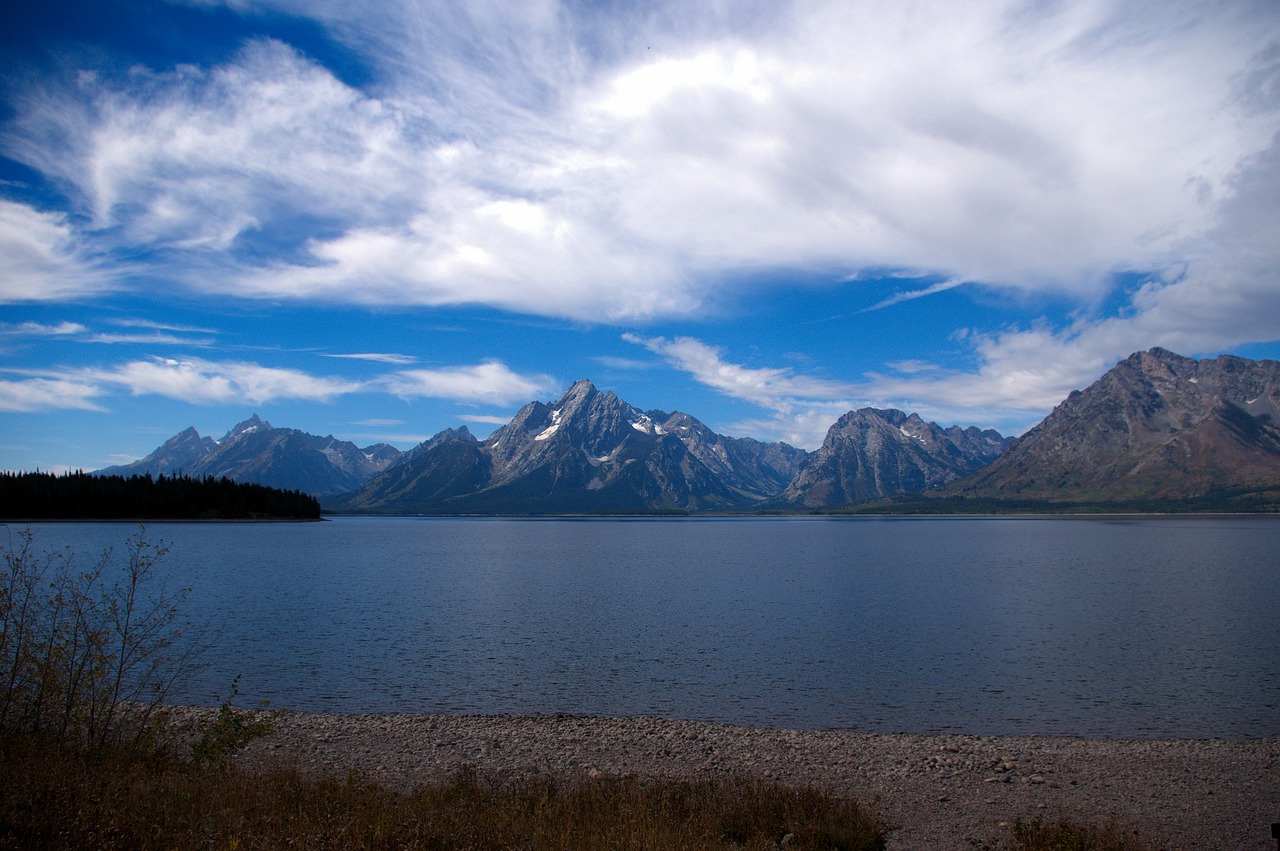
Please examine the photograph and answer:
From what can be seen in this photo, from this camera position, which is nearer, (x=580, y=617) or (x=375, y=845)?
(x=375, y=845)

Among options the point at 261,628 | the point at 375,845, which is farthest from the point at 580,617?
the point at 375,845

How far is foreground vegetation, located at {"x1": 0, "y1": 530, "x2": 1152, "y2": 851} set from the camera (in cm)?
1573

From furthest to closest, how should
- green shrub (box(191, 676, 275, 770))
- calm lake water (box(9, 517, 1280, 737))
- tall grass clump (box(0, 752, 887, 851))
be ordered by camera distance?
calm lake water (box(9, 517, 1280, 737))
green shrub (box(191, 676, 275, 770))
tall grass clump (box(0, 752, 887, 851))

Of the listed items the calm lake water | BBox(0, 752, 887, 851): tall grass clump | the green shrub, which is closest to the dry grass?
BBox(0, 752, 887, 851): tall grass clump

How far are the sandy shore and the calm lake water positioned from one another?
3.85 m

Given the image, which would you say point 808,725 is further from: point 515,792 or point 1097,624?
point 1097,624

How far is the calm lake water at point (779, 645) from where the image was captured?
134 feet

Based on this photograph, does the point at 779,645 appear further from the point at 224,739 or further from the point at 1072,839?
the point at 224,739

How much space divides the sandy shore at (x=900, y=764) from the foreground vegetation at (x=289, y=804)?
316 centimetres

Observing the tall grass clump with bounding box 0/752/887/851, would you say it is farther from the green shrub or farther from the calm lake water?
the calm lake water

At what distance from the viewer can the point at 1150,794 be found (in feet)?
85.1

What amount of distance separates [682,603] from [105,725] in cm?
6680

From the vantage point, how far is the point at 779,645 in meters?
58.5

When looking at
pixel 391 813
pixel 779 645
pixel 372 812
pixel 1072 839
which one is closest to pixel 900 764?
pixel 1072 839
